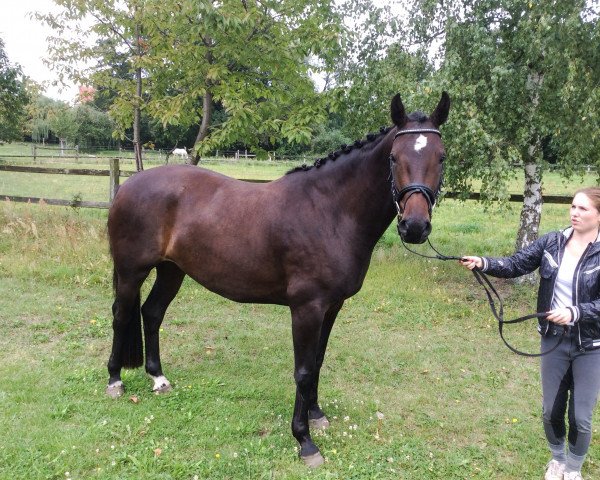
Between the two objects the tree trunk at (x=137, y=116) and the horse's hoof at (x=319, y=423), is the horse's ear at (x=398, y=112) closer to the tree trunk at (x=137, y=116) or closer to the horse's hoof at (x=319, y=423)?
the horse's hoof at (x=319, y=423)

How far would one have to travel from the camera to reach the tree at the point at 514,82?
5.39 m

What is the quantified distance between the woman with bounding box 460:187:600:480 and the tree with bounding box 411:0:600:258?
2998 millimetres

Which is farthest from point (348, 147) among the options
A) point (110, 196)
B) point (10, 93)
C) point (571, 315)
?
point (10, 93)

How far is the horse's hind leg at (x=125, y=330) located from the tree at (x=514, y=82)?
13.6ft

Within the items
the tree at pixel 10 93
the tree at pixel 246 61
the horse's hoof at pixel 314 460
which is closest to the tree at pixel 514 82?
the tree at pixel 246 61

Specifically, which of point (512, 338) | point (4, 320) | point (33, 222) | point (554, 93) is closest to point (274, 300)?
point (512, 338)

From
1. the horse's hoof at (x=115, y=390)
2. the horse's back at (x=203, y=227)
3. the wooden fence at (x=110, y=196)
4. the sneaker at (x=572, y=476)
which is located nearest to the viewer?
the sneaker at (x=572, y=476)

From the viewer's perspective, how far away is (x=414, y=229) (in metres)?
2.51

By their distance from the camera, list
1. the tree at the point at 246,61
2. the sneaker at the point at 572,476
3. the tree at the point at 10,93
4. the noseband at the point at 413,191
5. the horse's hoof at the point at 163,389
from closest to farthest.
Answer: the noseband at the point at 413,191 → the sneaker at the point at 572,476 → the horse's hoof at the point at 163,389 → the tree at the point at 246,61 → the tree at the point at 10,93

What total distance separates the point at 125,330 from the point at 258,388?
4.43ft

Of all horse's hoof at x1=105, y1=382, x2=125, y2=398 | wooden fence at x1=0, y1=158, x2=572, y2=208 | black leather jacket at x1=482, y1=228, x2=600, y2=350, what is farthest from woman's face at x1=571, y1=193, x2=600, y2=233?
wooden fence at x1=0, y1=158, x2=572, y2=208

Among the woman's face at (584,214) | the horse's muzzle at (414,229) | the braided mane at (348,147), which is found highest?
the braided mane at (348,147)

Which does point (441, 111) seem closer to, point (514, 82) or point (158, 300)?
point (158, 300)

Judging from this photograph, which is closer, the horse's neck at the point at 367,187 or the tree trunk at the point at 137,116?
the horse's neck at the point at 367,187
